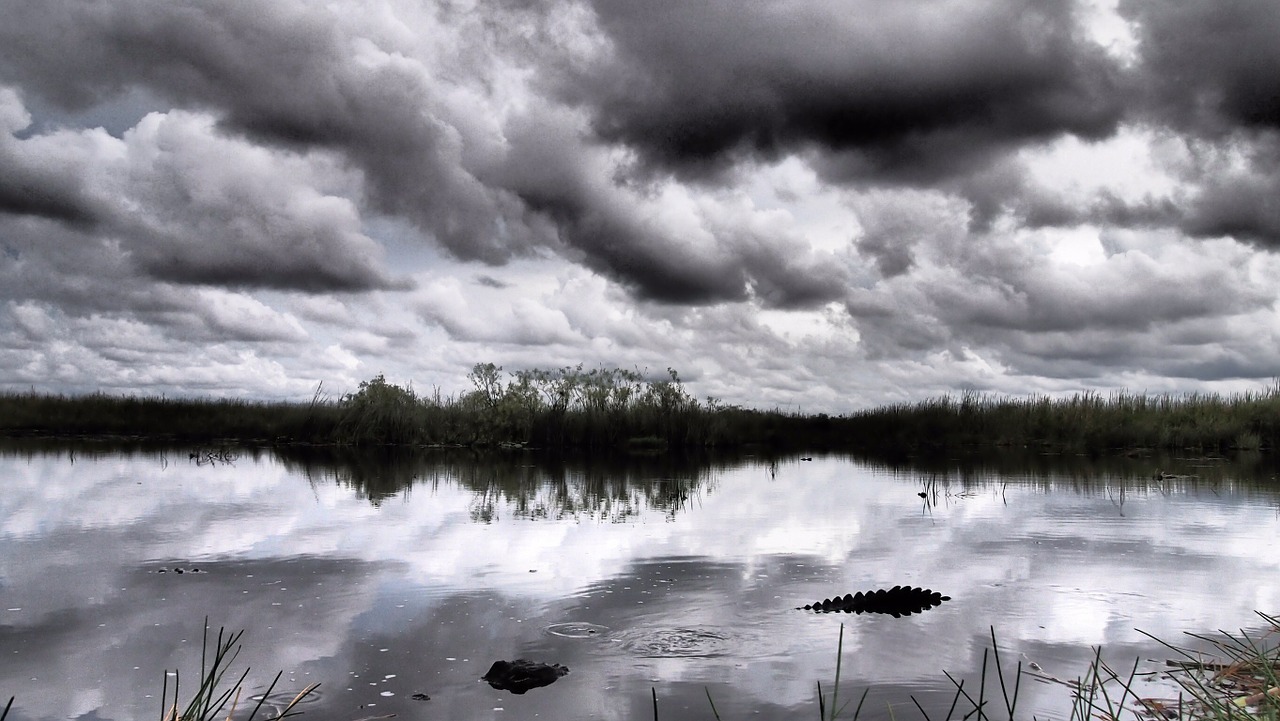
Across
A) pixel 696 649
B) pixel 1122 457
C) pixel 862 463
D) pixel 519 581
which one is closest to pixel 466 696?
pixel 696 649

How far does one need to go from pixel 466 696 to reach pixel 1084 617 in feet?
11.1

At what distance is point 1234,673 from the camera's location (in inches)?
129

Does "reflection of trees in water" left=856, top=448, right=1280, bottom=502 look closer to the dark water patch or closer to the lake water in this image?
the lake water

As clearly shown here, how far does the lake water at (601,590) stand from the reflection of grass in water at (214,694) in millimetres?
106

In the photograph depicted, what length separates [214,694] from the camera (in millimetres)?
3305

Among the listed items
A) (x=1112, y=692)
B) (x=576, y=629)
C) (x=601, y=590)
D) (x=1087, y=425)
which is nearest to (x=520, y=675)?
(x=576, y=629)

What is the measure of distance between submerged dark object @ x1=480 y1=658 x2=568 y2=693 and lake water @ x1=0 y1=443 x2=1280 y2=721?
9 centimetres

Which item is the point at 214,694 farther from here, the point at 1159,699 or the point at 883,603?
the point at 1159,699

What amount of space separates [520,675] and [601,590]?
5.71 ft

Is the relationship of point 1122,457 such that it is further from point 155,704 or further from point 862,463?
point 155,704

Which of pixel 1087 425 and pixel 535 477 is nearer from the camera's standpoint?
pixel 535 477

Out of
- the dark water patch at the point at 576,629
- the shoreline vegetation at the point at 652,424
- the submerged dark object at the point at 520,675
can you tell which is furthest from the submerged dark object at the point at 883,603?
the shoreline vegetation at the point at 652,424

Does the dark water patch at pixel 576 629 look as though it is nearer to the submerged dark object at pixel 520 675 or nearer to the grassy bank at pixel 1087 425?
the submerged dark object at pixel 520 675

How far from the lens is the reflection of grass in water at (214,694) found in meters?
1.92
